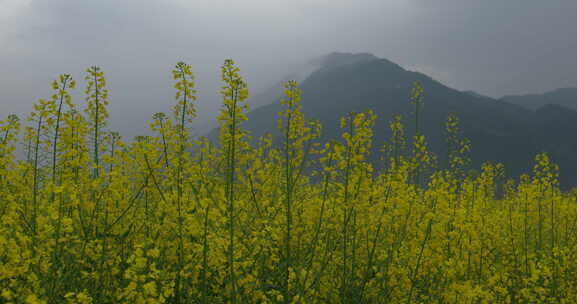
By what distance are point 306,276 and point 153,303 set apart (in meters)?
1.35

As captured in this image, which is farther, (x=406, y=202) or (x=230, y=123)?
(x=406, y=202)

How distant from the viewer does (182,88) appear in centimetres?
387

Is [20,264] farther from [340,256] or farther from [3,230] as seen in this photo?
[340,256]

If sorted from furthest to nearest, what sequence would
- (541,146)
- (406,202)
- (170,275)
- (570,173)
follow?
(541,146), (570,173), (406,202), (170,275)

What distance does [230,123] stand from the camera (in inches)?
139

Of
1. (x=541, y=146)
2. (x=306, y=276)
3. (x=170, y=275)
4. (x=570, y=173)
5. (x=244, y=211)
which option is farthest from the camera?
A: (x=541, y=146)

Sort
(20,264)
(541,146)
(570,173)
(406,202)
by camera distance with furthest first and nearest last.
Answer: (541,146) → (570,173) → (406,202) → (20,264)

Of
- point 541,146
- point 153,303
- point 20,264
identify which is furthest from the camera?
point 541,146

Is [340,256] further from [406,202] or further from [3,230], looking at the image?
[3,230]

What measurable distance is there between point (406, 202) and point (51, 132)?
14.1 feet

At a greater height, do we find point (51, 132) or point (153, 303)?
point (51, 132)

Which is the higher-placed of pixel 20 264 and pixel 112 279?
pixel 20 264

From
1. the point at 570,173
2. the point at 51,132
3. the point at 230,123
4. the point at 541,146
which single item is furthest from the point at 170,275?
the point at 541,146

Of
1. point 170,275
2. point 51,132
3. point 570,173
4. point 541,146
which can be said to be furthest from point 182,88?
point 541,146
